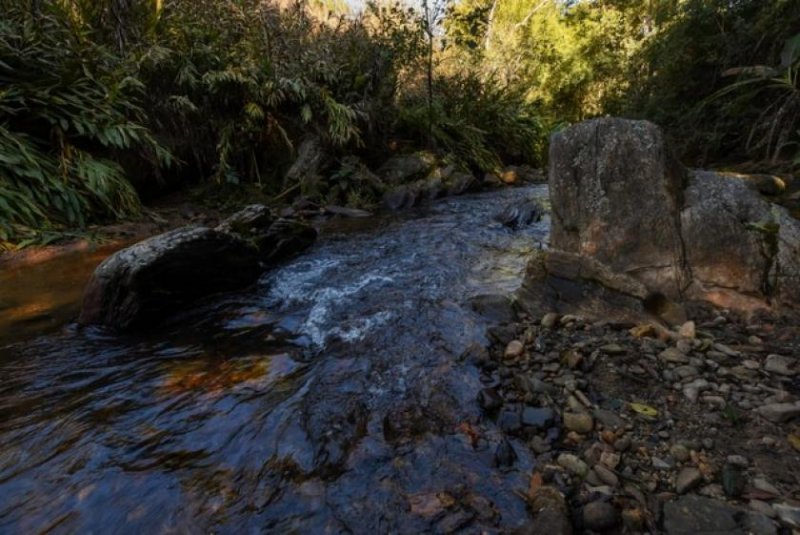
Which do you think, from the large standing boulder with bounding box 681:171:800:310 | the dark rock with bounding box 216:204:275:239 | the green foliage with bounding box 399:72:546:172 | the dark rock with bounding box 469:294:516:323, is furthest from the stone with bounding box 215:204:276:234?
the green foliage with bounding box 399:72:546:172

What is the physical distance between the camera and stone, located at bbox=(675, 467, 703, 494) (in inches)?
56.7

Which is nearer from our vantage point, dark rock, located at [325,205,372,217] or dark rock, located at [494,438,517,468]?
dark rock, located at [494,438,517,468]

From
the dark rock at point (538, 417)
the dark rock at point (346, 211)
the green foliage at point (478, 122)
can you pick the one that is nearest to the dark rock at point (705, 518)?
the dark rock at point (538, 417)

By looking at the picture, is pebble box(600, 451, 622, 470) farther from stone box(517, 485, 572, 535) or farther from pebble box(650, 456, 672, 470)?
stone box(517, 485, 572, 535)

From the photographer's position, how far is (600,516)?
1380 mm

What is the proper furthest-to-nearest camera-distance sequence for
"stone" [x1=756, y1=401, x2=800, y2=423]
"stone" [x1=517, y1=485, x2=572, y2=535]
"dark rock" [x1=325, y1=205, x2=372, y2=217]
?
"dark rock" [x1=325, y1=205, x2=372, y2=217] < "stone" [x1=756, y1=401, x2=800, y2=423] < "stone" [x1=517, y1=485, x2=572, y2=535]

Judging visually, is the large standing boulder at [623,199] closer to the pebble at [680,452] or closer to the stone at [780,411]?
the stone at [780,411]

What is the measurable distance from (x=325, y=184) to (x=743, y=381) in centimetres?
649

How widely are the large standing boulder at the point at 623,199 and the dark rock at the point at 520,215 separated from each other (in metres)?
2.37

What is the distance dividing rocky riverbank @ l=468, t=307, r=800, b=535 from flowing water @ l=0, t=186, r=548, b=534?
0.16 meters

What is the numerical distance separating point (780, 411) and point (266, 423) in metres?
2.19

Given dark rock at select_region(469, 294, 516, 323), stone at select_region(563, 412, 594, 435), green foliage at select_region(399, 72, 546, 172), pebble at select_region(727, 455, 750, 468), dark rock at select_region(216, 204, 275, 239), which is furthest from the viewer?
green foliage at select_region(399, 72, 546, 172)

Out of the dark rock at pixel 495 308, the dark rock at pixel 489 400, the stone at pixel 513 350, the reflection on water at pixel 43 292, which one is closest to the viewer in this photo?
the dark rock at pixel 489 400

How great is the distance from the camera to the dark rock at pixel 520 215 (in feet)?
18.2
